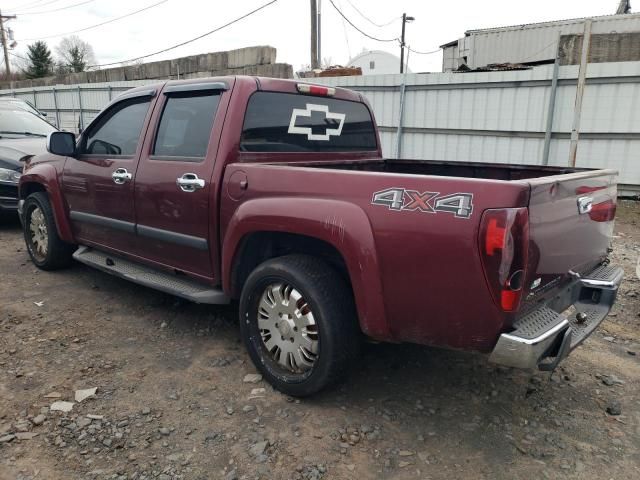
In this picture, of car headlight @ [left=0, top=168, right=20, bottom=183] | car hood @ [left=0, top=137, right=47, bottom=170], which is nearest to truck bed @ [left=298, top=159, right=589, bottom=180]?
car hood @ [left=0, top=137, right=47, bottom=170]

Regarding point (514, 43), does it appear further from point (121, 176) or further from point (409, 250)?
point (409, 250)

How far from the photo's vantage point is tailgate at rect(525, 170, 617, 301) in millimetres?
2277

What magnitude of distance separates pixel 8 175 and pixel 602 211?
22.2 feet

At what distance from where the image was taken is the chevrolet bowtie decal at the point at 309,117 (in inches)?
144

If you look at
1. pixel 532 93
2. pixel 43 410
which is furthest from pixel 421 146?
pixel 43 410

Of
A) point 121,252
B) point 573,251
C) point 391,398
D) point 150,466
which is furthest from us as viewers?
point 121,252

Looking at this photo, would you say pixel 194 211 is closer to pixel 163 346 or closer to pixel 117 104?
pixel 163 346

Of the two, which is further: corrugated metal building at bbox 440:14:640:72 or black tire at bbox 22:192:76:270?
corrugated metal building at bbox 440:14:640:72

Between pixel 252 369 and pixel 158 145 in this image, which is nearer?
pixel 252 369

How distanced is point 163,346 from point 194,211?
1010 millimetres

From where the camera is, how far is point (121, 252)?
14.0 feet

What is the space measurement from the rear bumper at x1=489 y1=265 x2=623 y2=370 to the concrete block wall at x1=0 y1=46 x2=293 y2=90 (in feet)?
36.6

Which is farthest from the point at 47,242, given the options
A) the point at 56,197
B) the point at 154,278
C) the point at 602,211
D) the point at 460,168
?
the point at 602,211

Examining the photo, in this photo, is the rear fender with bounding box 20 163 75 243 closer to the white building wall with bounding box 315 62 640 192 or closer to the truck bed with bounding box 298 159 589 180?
the truck bed with bounding box 298 159 589 180
